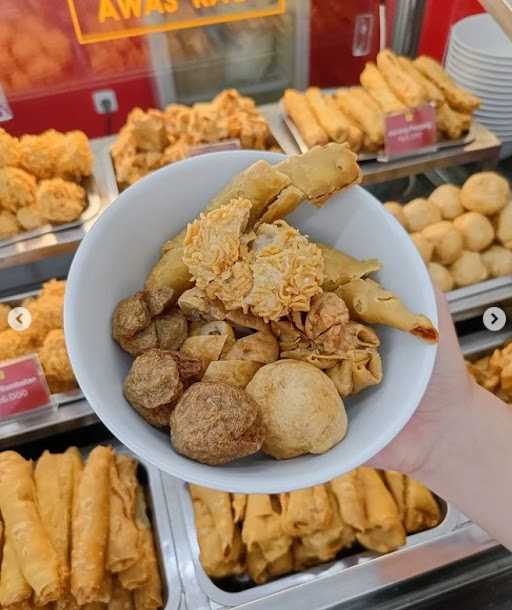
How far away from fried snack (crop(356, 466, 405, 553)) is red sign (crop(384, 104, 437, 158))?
1.11 meters

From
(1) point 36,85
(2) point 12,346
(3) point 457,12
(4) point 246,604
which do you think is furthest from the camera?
(3) point 457,12

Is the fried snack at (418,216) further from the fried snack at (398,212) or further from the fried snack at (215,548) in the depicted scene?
the fried snack at (215,548)

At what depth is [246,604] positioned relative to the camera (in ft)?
4.45

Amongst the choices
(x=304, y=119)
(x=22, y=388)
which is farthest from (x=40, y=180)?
(x=304, y=119)

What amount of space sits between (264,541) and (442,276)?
99 centimetres

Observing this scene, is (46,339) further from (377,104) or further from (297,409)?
(377,104)

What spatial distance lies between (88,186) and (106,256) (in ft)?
3.58

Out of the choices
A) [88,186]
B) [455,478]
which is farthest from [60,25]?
[455,478]

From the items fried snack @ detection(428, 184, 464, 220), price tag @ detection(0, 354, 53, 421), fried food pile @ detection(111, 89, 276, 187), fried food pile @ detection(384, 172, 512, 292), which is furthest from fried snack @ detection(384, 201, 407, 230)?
price tag @ detection(0, 354, 53, 421)

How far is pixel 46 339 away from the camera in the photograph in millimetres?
1619

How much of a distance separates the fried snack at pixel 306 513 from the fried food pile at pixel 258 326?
0.61 metres

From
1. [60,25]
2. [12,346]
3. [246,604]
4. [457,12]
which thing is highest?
[60,25]

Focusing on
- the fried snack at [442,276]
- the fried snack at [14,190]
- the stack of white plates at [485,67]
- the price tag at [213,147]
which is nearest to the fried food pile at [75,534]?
the fried snack at [14,190]

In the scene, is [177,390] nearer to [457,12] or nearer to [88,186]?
[88,186]
